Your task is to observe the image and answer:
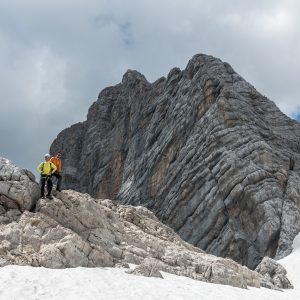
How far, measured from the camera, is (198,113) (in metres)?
66.8

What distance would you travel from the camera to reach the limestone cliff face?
161 ft

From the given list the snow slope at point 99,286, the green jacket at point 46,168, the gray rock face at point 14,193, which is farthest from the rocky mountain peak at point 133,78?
the snow slope at point 99,286

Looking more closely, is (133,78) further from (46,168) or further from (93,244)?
(93,244)

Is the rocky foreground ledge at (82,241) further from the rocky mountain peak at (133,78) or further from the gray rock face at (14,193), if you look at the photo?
the rocky mountain peak at (133,78)

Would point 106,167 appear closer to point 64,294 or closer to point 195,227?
point 195,227

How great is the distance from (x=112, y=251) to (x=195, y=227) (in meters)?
32.0

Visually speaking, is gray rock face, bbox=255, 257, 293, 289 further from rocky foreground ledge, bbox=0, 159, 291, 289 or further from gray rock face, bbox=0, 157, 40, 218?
gray rock face, bbox=0, 157, 40, 218

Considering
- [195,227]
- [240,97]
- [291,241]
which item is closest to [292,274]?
[291,241]

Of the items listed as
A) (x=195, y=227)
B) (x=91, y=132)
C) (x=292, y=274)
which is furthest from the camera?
(x=91, y=132)

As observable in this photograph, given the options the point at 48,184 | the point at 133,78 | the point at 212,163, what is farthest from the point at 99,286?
the point at 133,78

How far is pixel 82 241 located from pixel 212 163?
123 ft

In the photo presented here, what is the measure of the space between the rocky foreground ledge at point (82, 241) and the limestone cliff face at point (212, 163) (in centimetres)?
2265

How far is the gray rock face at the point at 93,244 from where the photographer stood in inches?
789

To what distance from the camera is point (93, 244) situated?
22.0 meters
